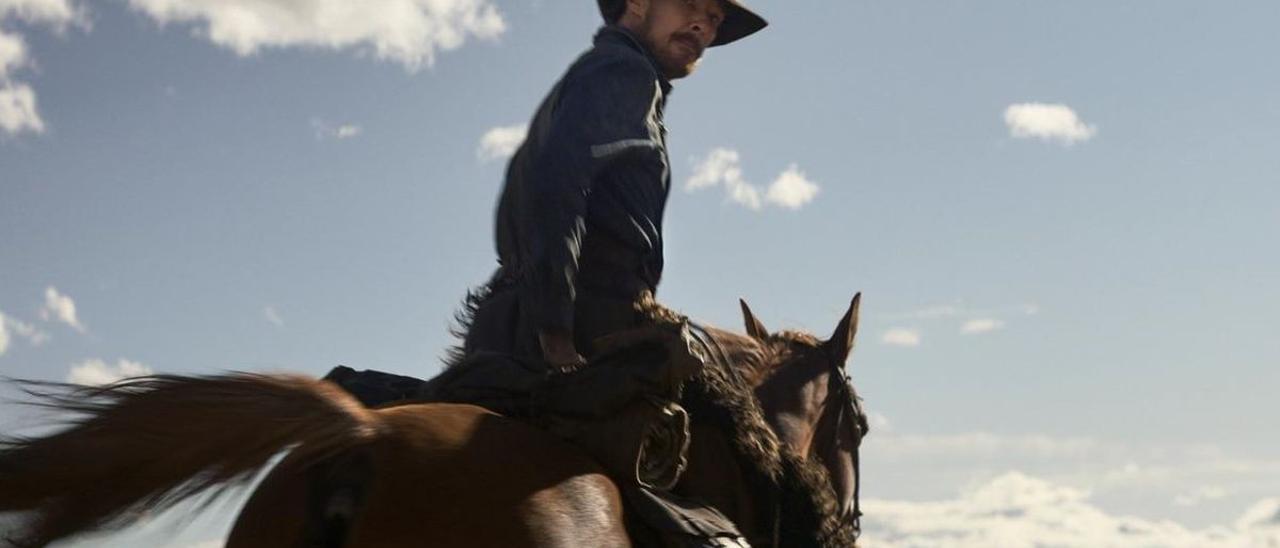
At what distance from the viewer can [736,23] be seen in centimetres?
668

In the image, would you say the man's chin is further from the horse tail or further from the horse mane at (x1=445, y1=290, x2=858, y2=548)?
the horse tail

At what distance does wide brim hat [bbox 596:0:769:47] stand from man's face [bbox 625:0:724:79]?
180 millimetres

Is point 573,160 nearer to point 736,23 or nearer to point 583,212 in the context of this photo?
Answer: point 583,212

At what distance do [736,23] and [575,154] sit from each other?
143 centimetres

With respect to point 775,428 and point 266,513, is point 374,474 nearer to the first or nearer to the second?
point 266,513

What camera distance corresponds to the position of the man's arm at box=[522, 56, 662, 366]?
5.40 meters

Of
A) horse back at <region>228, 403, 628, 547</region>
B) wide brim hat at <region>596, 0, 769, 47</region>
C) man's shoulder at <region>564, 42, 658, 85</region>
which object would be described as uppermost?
wide brim hat at <region>596, 0, 769, 47</region>

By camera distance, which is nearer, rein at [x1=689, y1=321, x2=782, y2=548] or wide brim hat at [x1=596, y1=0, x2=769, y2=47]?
rein at [x1=689, y1=321, x2=782, y2=548]

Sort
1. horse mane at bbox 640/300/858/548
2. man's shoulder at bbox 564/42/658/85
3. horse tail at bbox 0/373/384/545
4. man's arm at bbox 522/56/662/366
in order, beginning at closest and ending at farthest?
horse tail at bbox 0/373/384/545 < man's arm at bbox 522/56/662/366 < horse mane at bbox 640/300/858/548 < man's shoulder at bbox 564/42/658/85

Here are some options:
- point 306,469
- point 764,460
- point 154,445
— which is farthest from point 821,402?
point 154,445

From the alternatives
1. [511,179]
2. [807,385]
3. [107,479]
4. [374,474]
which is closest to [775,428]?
[807,385]

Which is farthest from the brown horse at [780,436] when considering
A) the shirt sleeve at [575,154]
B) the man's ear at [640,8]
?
the man's ear at [640,8]

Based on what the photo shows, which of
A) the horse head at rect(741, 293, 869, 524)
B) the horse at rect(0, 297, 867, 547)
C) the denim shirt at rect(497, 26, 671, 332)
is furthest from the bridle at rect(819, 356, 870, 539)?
the horse at rect(0, 297, 867, 547)

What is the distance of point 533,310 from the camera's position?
5.46 metres
